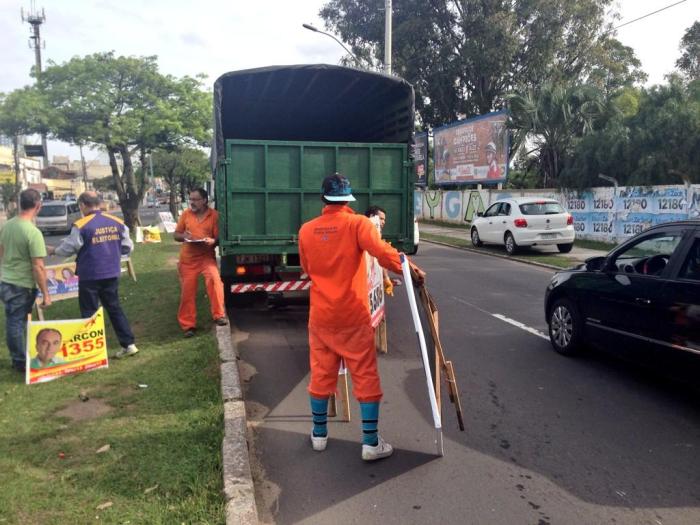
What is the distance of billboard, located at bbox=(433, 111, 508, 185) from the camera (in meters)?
26.0

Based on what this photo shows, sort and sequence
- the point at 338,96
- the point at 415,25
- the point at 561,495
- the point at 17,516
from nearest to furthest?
the point at 17,516, the point at 561,495, the point at 338,96, the point at 415,25

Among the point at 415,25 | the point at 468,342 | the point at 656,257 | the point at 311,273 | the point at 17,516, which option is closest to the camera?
the point at 17,516

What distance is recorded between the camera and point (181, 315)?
734cm

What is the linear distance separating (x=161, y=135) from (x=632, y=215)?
58.2 ft

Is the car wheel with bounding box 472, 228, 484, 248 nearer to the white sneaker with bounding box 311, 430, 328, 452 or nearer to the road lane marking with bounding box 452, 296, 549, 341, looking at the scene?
the road lane marking with bounding box 452, 296, 549, 341

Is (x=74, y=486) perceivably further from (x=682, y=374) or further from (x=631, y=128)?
(x=631, y=128)

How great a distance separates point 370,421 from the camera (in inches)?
154

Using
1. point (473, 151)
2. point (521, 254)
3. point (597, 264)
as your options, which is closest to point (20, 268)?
point (597, 264)

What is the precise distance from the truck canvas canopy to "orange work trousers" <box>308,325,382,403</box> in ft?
13.2

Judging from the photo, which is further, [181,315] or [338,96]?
[338,96]

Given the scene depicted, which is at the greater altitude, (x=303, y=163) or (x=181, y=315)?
(x=303, y=163)

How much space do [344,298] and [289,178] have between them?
400 centimetres

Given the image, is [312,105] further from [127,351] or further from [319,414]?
[319,414]

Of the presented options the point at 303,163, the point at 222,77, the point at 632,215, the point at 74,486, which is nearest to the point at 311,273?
the point at 74,486
